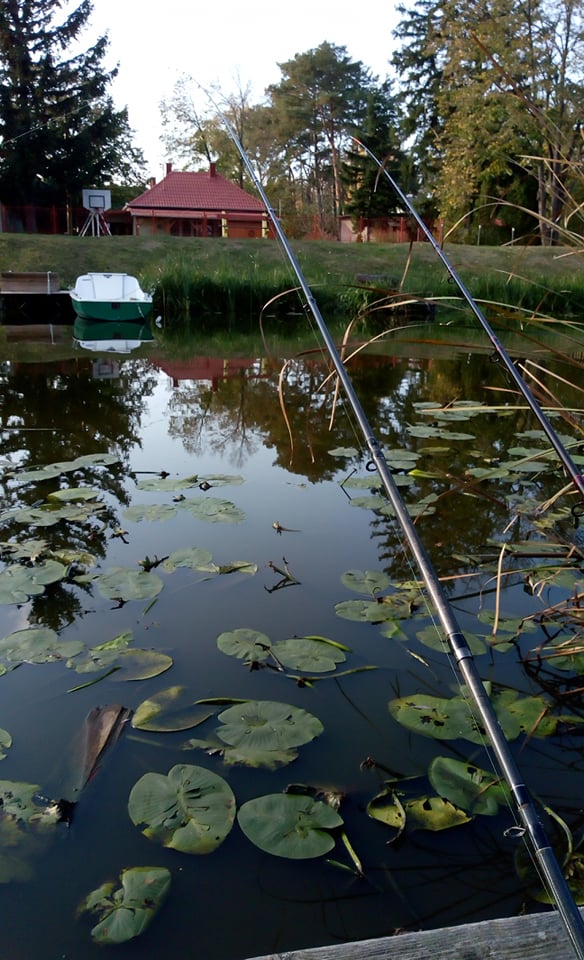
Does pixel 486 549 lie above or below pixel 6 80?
below

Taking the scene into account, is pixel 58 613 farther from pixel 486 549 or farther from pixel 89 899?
pixel 486 549

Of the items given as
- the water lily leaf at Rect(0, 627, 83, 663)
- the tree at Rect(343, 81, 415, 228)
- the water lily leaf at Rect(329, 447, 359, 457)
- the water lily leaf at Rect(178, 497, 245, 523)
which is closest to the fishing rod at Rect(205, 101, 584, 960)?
the water lily leaf at Rect(0, 627, 83, 663)

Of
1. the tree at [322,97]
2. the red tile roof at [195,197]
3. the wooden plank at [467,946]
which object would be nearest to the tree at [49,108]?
the red tile roof at [195,197]

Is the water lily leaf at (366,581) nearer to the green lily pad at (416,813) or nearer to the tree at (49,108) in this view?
the green lily pad at (416,813)

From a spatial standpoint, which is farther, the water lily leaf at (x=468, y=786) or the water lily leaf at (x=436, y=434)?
the water lily leaf at (x=436, y=434)

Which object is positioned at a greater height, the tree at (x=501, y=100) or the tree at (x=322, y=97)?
the tree at (x=322, y=97)

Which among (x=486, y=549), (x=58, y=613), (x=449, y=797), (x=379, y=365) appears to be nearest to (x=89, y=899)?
(x=449, y=797)

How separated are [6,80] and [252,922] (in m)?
29.9

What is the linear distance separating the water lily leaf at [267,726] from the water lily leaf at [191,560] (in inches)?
33.0

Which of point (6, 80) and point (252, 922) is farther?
point (6, 80)

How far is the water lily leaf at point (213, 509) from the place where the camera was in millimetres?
3021

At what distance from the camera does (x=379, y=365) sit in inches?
323

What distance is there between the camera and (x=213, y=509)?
122 inches

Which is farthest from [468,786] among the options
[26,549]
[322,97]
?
[322,97]
